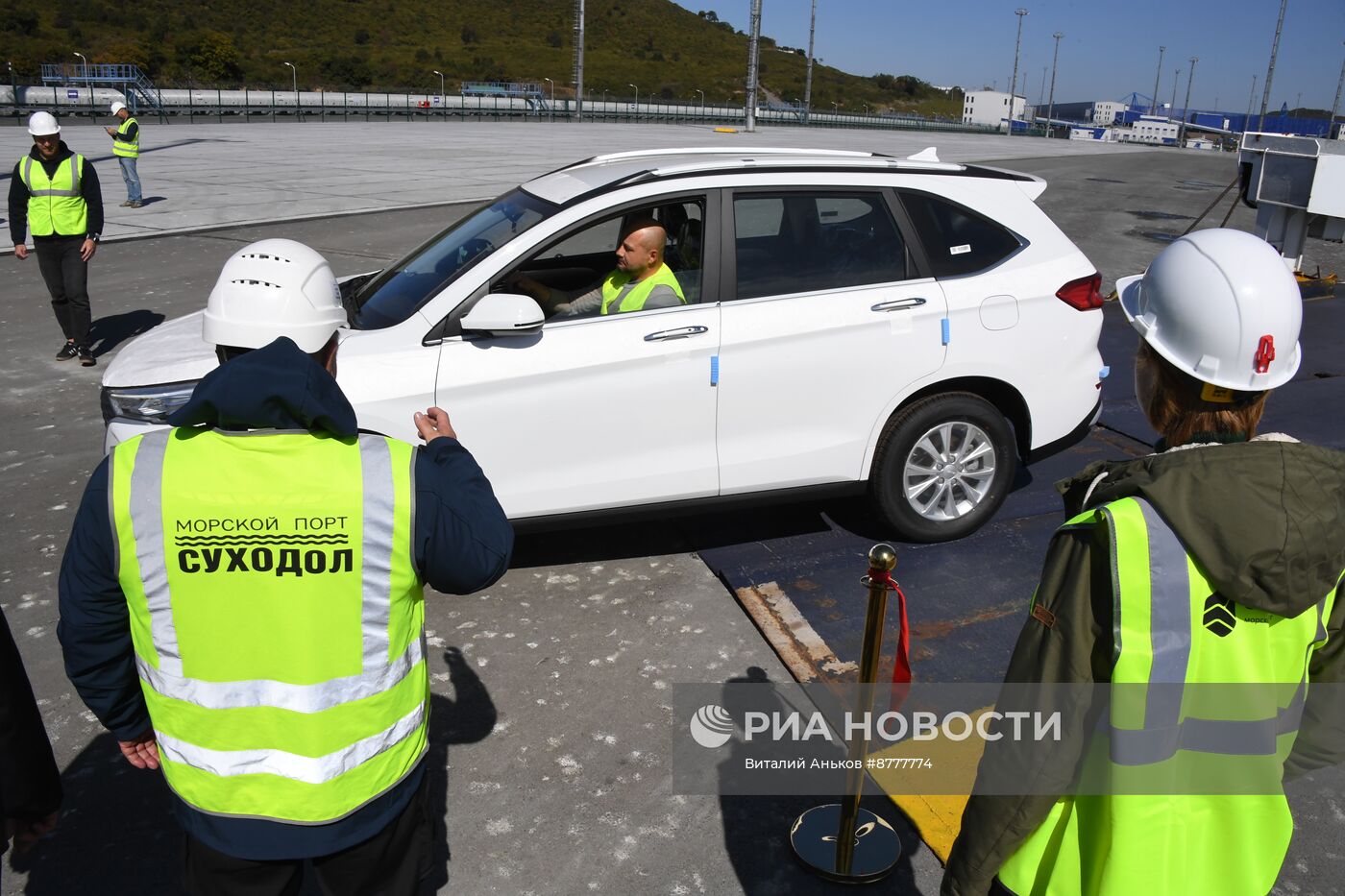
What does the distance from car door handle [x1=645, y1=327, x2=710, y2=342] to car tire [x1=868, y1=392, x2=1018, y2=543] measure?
3.47 ft

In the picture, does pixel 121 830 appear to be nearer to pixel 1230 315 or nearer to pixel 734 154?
pixel 1230 315

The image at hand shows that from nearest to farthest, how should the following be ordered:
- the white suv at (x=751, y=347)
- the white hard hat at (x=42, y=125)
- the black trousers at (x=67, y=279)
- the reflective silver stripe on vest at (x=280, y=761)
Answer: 1. the reflective silver stripe on vest at (x=280, y=761)
2. the white suv at (x=751, y=347)
3. the white hard hat at (x=42, y=125)
4. the black trousers at (x=67, y=279)

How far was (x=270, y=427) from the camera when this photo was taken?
6.36ft

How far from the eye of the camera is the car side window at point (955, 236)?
200 inches

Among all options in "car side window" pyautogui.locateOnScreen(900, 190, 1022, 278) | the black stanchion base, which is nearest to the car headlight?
the black stanchion base

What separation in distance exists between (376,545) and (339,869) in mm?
698

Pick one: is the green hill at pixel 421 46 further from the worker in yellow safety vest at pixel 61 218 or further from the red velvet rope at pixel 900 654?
the red velvet rope at pixel 900 654

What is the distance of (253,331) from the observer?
7.35 feet

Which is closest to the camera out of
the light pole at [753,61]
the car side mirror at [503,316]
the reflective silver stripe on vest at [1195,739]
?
the reflective silver stripe on vest at [1195,739]

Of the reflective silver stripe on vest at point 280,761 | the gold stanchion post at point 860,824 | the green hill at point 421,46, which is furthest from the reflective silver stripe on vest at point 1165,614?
the green hill at point 421,46

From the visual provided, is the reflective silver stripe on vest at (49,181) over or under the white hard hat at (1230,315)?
under

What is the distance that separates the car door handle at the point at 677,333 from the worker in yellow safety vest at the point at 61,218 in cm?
614

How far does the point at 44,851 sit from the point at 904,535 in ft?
12.4

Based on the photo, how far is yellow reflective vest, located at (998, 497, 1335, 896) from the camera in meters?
1.66
